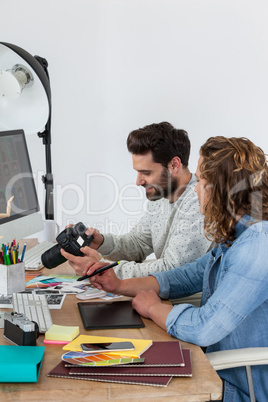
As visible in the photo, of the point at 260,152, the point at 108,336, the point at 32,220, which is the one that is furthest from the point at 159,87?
the point at 108,336

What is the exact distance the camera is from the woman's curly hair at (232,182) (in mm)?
1076

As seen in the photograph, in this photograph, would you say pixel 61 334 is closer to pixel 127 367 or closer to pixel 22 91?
pixel 127 367

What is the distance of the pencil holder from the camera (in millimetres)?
1271

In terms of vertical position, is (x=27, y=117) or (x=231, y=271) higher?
(x=27, y=117)

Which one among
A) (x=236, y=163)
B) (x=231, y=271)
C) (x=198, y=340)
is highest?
(x=236, y=163)

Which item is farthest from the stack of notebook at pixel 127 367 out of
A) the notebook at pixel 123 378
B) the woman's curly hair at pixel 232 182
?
the woman's curly hair at pixel 232 182

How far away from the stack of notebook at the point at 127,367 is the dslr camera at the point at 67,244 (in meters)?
0.52

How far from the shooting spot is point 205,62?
324cm

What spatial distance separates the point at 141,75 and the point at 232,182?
2339mm

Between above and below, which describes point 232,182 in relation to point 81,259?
above

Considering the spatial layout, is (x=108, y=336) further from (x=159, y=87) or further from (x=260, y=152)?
(x=159, y=87)

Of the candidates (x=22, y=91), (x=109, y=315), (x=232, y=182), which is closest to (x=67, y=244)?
(x=109, y=315)

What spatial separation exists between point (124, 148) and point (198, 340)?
94.9 inches

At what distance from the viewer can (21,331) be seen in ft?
3.05
